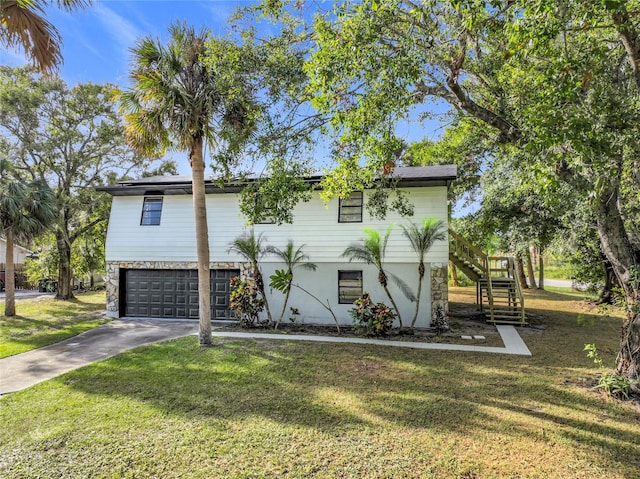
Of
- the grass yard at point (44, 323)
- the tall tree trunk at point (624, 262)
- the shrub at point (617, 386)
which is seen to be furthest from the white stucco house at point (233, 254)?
the shrub at point (617, 386)

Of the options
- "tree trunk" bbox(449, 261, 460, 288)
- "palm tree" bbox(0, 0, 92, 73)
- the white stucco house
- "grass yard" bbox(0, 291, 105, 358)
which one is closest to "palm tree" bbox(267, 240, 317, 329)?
the white stucco house

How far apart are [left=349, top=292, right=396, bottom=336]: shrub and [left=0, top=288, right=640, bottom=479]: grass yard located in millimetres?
2177

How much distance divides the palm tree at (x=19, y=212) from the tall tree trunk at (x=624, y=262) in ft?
61.1

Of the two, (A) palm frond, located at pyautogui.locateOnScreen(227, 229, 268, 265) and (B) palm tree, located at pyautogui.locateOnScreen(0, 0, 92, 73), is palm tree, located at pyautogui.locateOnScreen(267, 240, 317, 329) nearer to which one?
(A) palm frond, located at pyautogui.locateOnScreen(227, 229, 268, 265)

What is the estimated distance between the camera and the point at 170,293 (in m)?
14.1

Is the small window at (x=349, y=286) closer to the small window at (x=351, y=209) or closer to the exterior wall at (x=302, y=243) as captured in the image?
the exterior wall at (x=302, y=243)

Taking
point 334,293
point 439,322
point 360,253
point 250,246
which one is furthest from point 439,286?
point 250,246

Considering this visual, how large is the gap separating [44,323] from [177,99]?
33.8ft

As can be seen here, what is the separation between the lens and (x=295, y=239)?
12883mm

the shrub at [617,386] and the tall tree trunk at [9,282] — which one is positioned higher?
the tall tree trunk at [9,282]

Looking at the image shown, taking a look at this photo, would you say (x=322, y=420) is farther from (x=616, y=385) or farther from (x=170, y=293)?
(x=170, y=293)

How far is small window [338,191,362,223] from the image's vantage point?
12.6 m

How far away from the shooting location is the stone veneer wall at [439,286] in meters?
11.7

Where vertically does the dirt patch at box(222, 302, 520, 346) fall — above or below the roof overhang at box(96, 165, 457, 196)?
below
